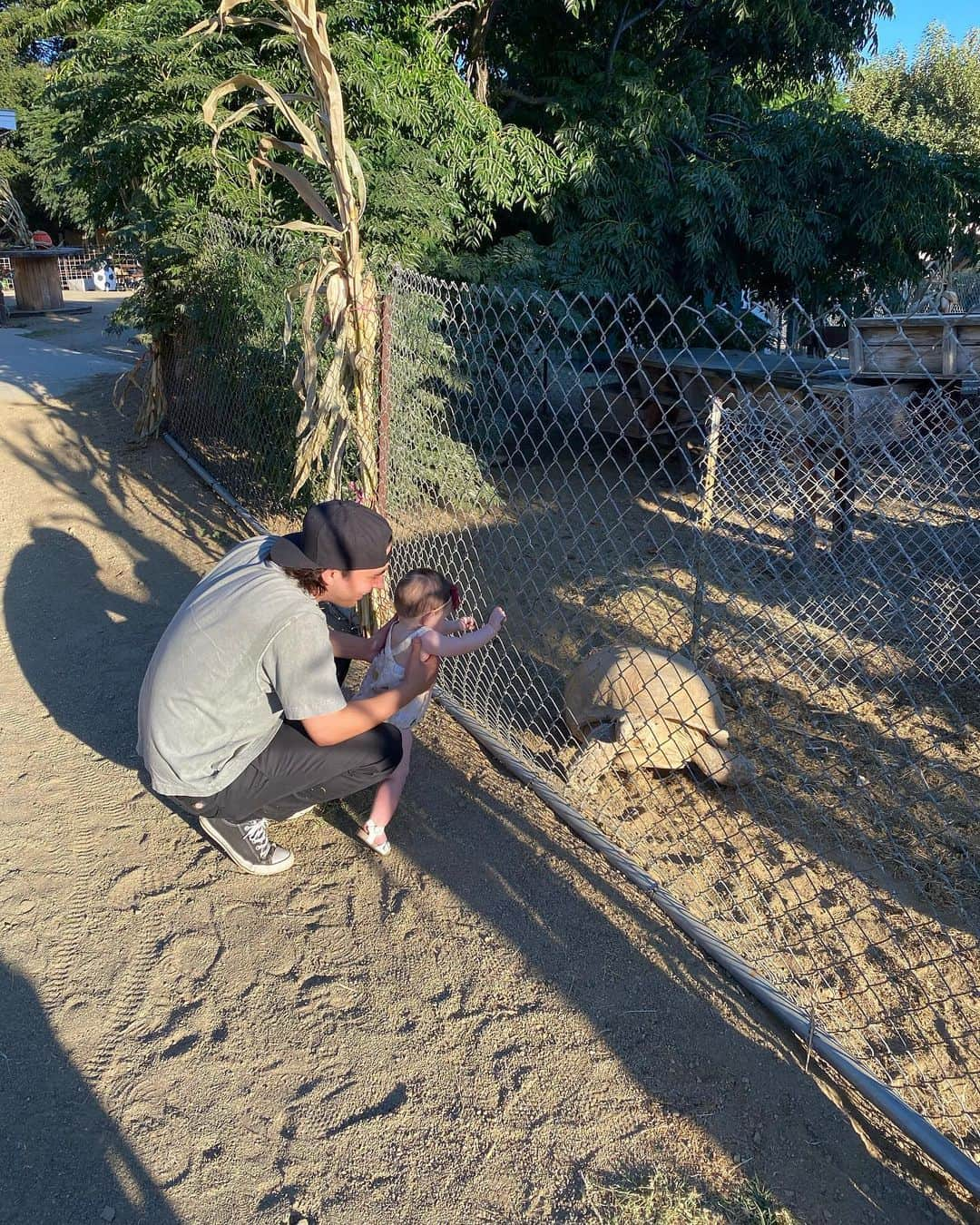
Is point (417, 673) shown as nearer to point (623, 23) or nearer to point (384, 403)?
point (384, 403)

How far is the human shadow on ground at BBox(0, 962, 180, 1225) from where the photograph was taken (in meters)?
1.89

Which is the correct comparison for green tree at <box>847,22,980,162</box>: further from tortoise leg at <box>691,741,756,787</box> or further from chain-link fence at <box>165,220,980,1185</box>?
tortoise leg at <box>691,741,756,787</box>

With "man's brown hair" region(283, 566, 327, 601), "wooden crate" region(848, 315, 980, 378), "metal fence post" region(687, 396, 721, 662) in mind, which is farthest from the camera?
"wooden crate" region(848, 315, 980, 378)

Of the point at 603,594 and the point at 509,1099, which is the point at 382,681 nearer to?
the point at 509,1099

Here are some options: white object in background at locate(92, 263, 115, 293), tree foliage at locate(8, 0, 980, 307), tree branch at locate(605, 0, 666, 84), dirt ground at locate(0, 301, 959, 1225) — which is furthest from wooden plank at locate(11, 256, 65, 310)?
dirt ground at locate(0, 301, 959, 1225)

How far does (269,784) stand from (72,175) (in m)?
7.74

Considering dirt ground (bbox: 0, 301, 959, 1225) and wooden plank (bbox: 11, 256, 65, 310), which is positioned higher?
wooden plank (bbox: 11, 256, 65, 310)

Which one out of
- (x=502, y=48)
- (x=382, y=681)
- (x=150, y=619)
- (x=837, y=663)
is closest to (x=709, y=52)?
(x=502, y=48)

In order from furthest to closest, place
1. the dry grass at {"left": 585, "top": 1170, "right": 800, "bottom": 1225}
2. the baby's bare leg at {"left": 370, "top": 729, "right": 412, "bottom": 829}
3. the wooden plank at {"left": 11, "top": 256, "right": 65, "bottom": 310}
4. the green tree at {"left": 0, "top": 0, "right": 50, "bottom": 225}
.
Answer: the green tree at {"left": 0, "top": 0, "right": 50, "bottom": 225} < the wooden plank at {"left": 11, "top": 256, "right": 65, "bottom": 310} < the baby's bare leg at {"left": 370, "top": 729, "right": 412, "bottom": 829} < the dry grass at {"left": 585, "top": 1170, "right": 800, "bottom": 1225}

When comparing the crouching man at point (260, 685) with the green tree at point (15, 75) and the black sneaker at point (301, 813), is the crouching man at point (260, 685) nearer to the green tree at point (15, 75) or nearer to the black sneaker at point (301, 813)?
the black sneaker at point (301, 813)

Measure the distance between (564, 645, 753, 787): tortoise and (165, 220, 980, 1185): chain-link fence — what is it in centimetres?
1

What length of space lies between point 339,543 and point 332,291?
1.52 m

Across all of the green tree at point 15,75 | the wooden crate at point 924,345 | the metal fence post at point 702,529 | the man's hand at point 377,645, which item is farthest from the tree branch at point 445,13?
the green tree at point 15,75

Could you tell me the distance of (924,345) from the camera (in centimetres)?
446
